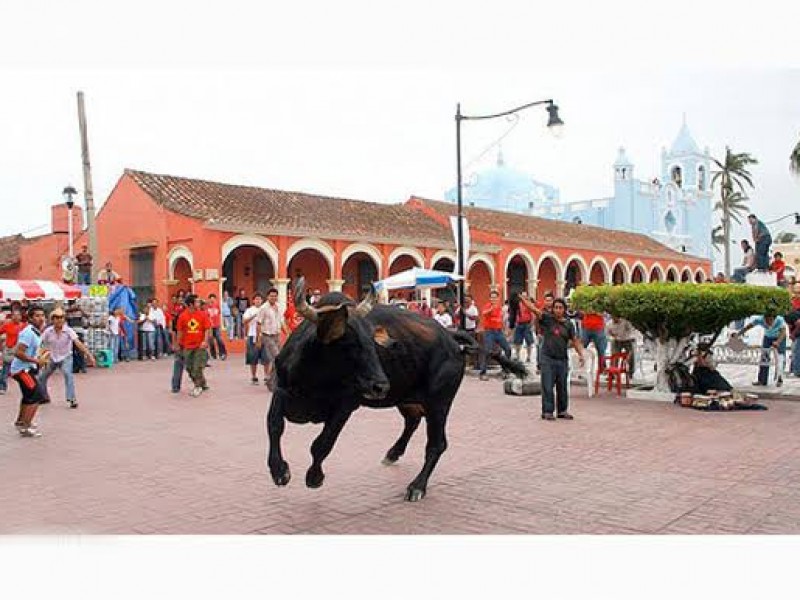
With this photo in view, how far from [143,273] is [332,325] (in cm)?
1995

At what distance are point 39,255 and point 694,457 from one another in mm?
25879

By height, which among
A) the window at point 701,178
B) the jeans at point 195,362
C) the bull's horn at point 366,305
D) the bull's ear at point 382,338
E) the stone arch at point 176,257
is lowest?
the jeans at point 195,362

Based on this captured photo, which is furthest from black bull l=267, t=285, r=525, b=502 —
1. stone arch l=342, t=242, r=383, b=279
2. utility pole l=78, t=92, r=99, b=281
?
stone arch l=342, t=242, r=383, b=279

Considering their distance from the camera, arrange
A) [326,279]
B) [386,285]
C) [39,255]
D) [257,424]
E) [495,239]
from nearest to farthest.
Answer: [257,424] < [386,285] < [326,279] < [39,255] < [495,239]

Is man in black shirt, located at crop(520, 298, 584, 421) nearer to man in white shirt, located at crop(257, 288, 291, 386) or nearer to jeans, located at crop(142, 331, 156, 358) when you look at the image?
man in white shirt, located at crop(257, 288, 291, 386)

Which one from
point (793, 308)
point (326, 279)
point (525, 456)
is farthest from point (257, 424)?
point (326, 279)

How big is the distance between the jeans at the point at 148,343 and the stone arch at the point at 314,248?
4873mm

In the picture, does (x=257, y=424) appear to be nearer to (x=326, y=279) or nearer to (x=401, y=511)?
(x=401, y=511)

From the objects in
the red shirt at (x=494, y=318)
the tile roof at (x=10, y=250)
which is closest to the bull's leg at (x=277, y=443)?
the red shirt at (x=494, y=318)

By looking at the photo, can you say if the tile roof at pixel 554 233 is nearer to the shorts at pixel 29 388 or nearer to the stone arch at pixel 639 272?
the stone arch at pixel 639 272

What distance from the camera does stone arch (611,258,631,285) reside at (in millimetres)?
36969

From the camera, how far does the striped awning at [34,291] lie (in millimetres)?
15336

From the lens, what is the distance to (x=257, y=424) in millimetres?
Answer: 8586

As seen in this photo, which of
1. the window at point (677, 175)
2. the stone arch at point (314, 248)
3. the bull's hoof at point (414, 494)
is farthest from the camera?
the window at point (677, 175)
